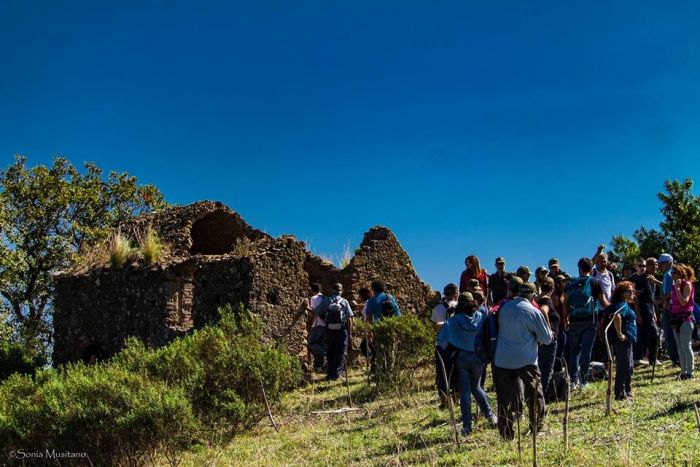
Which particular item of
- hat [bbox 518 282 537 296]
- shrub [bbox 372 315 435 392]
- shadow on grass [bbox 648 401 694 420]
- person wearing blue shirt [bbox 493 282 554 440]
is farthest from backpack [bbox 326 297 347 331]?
shadow on grass [bbox 648 401 694 420]

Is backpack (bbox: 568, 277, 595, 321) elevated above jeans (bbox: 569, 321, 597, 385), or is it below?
above

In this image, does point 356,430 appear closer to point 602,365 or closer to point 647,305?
point 602,365

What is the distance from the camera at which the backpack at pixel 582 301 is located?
8492 millimetres

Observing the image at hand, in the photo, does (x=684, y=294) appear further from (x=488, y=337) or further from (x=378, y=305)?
(x=378, y=305)

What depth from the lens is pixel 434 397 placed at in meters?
9.84

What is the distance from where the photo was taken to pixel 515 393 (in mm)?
6641

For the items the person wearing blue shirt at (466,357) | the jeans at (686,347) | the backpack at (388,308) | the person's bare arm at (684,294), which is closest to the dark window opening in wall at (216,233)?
the backpack at (388,308)

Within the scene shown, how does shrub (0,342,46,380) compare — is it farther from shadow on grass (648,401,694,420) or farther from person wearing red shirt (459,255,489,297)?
shadow on grass (648,401,694,420)

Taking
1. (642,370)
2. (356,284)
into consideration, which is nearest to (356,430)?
(642,370)

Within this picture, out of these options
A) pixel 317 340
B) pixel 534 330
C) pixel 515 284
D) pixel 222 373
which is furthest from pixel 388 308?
pixel 534 330

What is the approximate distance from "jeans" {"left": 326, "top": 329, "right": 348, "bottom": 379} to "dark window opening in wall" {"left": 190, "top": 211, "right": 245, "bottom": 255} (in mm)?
6342

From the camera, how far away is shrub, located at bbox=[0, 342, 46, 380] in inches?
663

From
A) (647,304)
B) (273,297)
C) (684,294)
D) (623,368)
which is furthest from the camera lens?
(273,297)

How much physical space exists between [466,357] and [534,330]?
3.64 feet
